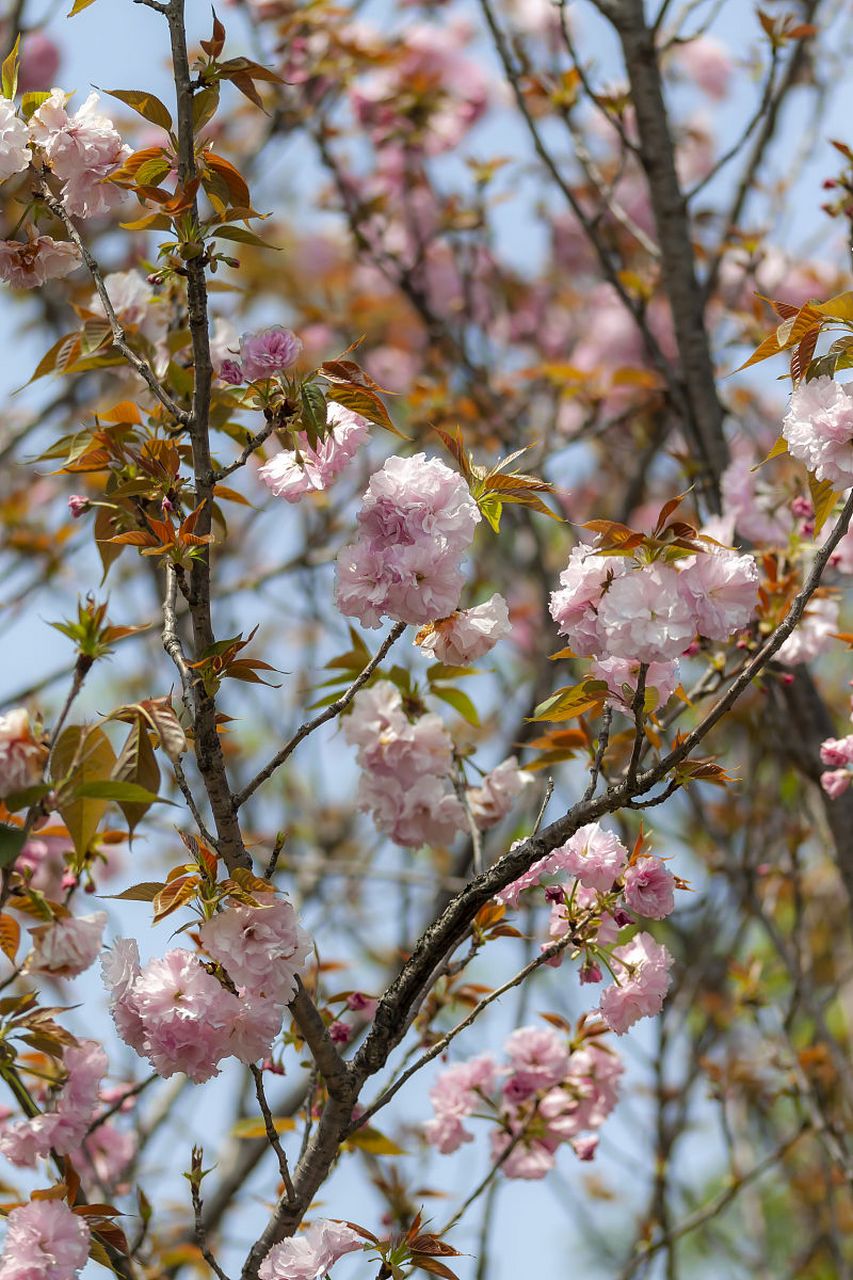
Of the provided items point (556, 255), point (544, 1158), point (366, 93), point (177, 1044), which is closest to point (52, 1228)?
point (177, 1044)

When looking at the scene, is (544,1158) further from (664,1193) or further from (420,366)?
(420,366)

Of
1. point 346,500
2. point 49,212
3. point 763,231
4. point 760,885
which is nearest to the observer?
point 49,212

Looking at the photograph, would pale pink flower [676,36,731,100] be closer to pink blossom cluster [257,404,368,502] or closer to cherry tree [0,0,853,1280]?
cherry tree [0,0,853,1280]

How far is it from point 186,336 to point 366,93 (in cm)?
251

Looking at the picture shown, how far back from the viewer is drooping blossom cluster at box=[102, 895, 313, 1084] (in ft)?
4.75

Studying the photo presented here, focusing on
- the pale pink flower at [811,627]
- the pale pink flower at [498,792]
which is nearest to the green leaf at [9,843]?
the pale pink flower at [498,792]

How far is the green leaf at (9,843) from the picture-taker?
1.31 metres

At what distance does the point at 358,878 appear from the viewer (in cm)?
399

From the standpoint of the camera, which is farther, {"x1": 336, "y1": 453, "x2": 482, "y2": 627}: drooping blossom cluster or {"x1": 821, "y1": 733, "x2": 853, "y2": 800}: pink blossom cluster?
{"x1": 821, "y1": 733, "x2": 853, "y2": 800}: pink blossom cluster

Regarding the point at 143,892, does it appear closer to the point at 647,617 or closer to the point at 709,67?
the point at 647,617

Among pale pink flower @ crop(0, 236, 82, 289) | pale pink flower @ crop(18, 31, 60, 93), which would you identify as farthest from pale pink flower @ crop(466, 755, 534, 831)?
pale pink flower @ crop(18, 31, 60, 93)

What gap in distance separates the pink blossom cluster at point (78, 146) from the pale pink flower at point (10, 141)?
0.05 m

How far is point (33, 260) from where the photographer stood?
1.68m

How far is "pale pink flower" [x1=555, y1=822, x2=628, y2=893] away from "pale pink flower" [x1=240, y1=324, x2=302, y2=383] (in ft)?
2.18
